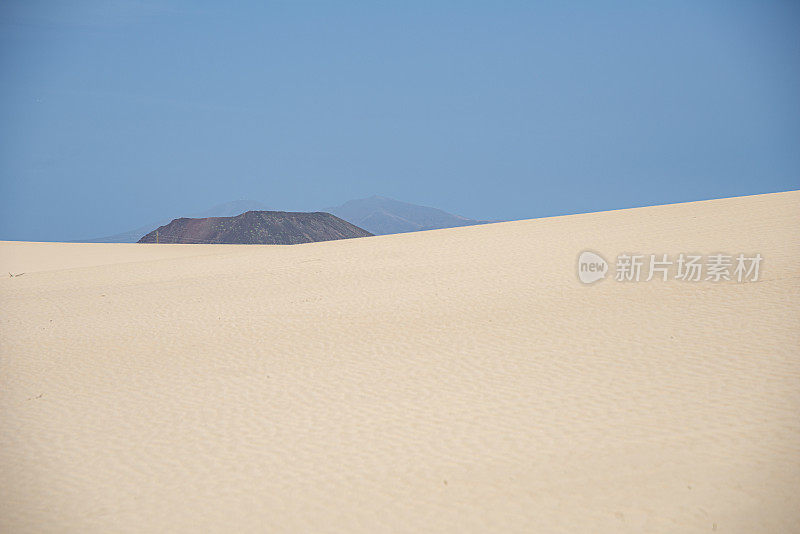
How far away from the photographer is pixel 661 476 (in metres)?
6.00

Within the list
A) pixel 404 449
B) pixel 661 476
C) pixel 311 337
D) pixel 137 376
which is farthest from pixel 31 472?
pixel 661 476

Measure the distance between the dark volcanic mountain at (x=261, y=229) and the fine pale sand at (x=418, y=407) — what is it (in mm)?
58177

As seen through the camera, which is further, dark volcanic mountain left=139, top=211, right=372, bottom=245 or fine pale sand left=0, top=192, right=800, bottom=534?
dark volcanic mountain left=139, top=211, right=372, bottom=245

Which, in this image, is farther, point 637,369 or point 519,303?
point 519,303

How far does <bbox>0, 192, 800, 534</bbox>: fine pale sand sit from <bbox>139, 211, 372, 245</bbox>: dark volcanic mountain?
58.2 metres

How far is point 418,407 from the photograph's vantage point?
8281mm

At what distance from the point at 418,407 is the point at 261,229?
69.6 meters

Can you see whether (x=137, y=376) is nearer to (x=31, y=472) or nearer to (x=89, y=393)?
(x=89, y=393)

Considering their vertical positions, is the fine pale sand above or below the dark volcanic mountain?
below

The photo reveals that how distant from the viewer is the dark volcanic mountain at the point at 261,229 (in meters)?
74.8

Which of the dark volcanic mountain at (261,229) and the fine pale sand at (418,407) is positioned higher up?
the dark volcanic mountain at (261,229)

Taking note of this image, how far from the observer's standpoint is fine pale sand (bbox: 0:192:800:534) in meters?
5.84

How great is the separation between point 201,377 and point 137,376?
3.80 ft

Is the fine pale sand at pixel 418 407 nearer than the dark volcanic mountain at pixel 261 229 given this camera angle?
Yes
